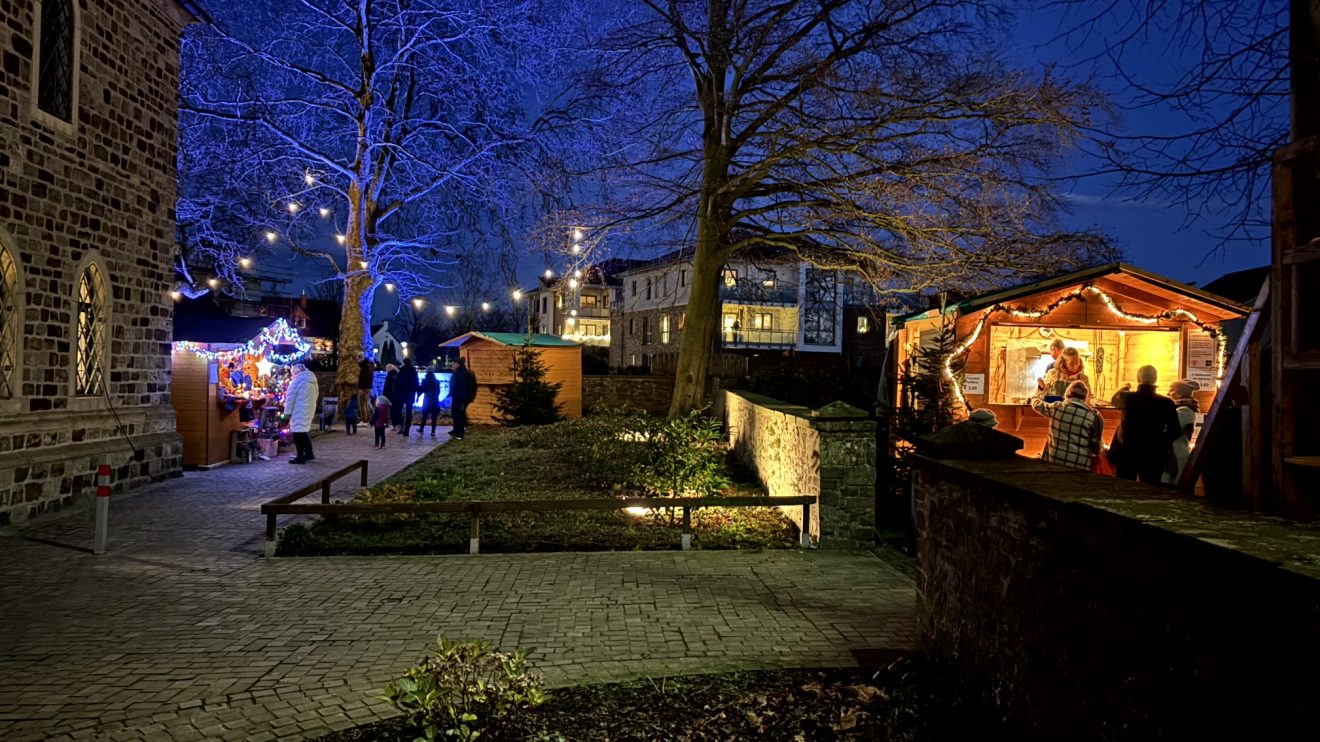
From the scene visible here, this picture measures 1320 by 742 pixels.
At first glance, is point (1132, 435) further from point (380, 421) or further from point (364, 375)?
point (364, 375)

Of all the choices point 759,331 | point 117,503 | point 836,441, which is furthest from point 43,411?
point 759,331

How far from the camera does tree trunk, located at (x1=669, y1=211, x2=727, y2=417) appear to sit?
16484 millimetres

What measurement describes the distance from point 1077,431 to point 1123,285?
A: 501 centimetres

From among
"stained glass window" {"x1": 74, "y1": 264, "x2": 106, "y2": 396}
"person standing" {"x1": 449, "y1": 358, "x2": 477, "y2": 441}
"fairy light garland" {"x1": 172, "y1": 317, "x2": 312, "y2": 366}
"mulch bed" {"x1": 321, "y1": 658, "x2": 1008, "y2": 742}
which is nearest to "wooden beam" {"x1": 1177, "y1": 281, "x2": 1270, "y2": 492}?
"mulch bed" {"x1": 321, "y1": 658, "x2": 1008, "y2": 742}

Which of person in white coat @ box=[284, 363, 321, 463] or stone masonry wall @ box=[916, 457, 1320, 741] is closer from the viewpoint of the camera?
stone masonry wall @ box=[916, 457, 1320, 741]

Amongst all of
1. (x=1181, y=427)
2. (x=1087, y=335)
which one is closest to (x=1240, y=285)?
(x=1087, y=335)

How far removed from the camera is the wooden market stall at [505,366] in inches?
913

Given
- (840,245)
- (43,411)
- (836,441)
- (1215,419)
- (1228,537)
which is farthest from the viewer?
(840,245)

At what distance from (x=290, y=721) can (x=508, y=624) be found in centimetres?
177

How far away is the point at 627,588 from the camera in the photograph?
655 cm

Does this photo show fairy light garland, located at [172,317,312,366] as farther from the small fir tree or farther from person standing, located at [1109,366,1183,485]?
person standing, located at [1109,366,1183,485]

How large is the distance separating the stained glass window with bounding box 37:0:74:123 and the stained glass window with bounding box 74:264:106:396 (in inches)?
85.7

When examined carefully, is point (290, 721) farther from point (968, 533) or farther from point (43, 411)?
point (43, 411)

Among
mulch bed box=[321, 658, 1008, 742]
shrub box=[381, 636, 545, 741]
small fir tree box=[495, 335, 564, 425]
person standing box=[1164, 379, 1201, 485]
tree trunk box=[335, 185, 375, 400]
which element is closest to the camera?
shrub box=[381, 636, 545, 741]
